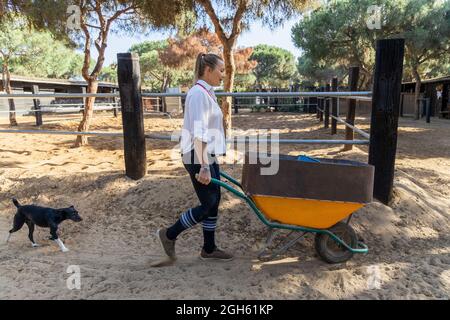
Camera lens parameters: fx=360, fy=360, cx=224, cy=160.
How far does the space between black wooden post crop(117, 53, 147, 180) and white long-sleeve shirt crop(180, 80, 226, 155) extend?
1631 millimetres

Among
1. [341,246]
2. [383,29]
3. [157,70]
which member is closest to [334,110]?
[341,246]

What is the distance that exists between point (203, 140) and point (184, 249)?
1.14 metres

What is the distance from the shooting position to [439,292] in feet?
7.49

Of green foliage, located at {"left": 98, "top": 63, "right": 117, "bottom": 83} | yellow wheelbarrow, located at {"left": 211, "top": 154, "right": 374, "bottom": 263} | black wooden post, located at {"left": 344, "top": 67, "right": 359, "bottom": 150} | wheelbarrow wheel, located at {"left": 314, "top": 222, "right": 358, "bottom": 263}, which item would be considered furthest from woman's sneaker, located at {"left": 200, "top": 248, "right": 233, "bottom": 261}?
green foliage, located at {"left": 98, "top": 63, "right": 117, "bottom": 83}

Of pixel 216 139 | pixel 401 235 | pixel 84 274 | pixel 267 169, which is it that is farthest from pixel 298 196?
pixel 84 274

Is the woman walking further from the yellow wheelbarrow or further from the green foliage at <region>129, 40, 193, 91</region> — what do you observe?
the green foliage at <region>129, 40, 193, 91</region>

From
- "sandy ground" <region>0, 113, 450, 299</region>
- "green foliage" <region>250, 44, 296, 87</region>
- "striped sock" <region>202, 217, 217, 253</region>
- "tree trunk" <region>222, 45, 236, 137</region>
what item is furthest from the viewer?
"green foliage" <region>250, 44, 296, 87</region>

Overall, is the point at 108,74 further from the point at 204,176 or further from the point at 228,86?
the point at 204,176

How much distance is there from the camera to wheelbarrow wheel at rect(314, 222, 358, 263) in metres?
2.65

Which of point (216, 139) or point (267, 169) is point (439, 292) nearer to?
point (267, 169)

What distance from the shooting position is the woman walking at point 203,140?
2.38 metres

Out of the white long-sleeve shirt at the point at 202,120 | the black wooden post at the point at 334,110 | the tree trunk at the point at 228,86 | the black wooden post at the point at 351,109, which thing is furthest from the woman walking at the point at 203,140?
the black wooden post at the point at 334,110

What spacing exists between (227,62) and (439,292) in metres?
6.32

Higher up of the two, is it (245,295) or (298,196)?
(298,196)
